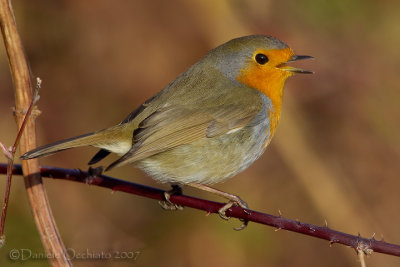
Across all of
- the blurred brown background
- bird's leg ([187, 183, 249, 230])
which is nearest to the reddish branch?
bird's leg ([187, 183, 249, 230])

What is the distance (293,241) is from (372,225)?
0.78 m

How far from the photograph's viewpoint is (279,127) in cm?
513

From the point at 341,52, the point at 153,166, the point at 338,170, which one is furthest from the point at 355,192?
the point at 153,166

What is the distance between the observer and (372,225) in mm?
5016

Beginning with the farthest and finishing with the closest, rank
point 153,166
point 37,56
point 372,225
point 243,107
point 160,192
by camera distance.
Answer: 1. point 37,56
2. point 372,225
3. point 243,107
4. point 153,166
5. point 160,192

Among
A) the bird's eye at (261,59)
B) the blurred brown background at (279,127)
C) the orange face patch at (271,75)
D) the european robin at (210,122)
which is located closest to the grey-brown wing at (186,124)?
the european robin at (210,122)

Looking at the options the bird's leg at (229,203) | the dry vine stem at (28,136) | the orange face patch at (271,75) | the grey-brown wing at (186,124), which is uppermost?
the orange face patch at (271,75)

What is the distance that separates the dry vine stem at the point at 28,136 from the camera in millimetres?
1893

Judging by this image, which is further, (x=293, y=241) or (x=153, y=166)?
(x=293, y=241)

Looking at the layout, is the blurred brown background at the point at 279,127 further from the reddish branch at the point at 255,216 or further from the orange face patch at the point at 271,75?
the reddish branch at the point at 255,216

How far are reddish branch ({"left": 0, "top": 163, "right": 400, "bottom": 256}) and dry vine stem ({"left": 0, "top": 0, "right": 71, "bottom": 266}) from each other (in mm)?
143

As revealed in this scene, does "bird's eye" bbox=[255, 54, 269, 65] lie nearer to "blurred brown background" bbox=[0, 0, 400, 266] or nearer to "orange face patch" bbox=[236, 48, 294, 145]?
"orange face patch" bbox=[236, 48, 294, 145]

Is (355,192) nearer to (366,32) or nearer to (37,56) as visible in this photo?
(366,32)

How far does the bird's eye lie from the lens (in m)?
3.62
